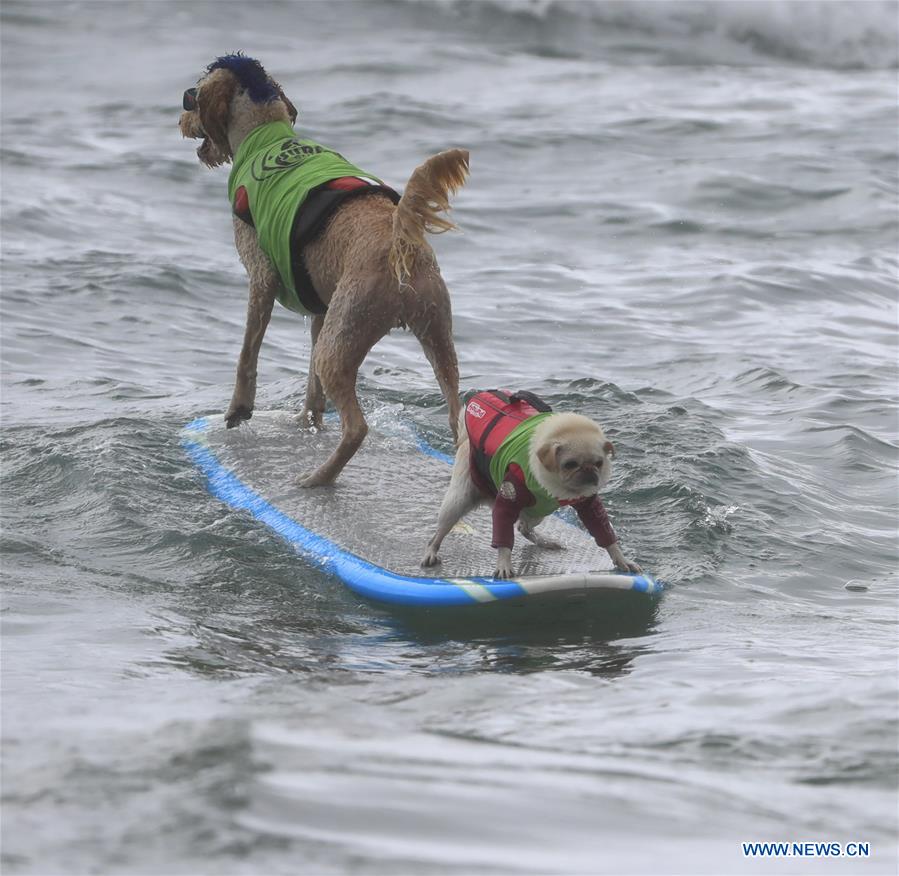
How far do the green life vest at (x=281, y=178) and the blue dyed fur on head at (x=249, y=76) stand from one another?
0.55 ft

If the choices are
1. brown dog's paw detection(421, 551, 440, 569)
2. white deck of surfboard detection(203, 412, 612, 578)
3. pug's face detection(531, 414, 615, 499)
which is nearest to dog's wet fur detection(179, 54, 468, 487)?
white deck of surfboard detection(203, 412, 612, 578)

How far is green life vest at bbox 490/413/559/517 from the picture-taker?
586 cm

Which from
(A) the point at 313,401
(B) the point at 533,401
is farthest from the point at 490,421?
(A) the point at 313,401

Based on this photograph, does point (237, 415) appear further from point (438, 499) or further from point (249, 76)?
point (249, 76)

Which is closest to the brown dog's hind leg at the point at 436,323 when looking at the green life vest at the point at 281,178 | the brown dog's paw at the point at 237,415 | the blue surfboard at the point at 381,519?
the blue surfboard at the point at 381,519

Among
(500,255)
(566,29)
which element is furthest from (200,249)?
(566,29)

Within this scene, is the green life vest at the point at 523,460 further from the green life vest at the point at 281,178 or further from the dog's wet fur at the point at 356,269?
the green life vest at the point at 281,178

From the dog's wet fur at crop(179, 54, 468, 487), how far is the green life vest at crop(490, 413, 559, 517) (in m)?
1.04

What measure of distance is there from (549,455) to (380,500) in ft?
6.07

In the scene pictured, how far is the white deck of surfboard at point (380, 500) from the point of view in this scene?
6449 millimetres

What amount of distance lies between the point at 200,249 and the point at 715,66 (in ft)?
45.9

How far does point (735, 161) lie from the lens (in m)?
17.8

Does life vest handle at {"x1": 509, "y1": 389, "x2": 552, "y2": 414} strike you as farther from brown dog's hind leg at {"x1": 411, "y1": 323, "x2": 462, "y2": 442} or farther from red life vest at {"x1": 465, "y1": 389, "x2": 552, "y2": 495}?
brown dog's hind leg at {"x1": 411, "y1": 323, "x2": 462, "y2": 442}

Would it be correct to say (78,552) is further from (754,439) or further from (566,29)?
(566,29)
